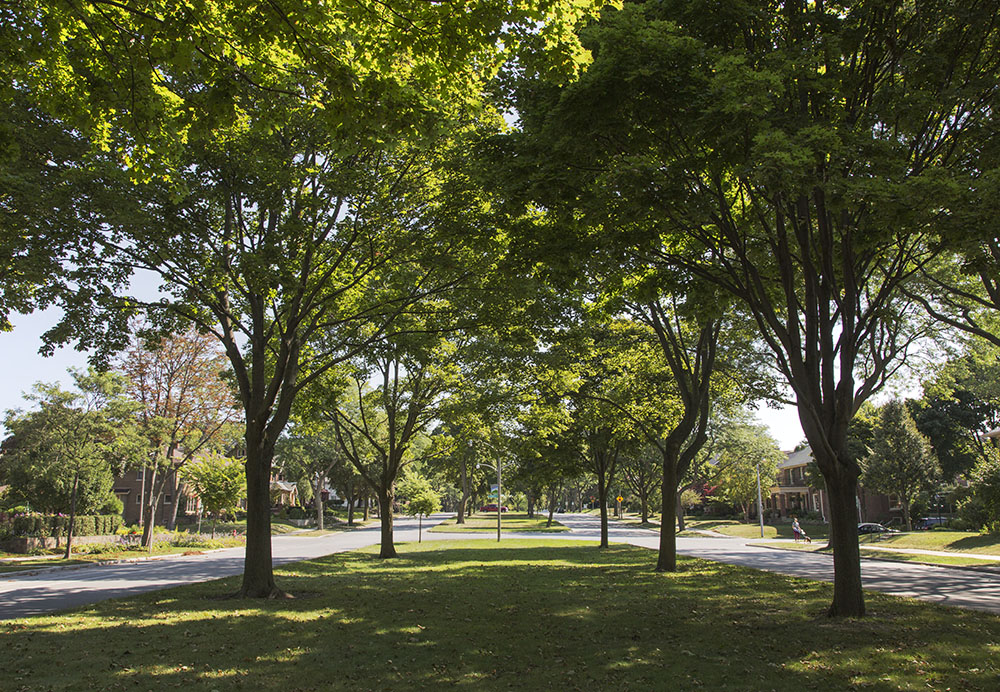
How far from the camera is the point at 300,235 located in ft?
46.0

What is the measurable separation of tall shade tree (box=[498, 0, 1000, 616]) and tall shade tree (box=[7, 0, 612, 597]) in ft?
6.38

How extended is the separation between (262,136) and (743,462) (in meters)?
55.2

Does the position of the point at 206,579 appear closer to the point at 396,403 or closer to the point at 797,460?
the point at 396,403

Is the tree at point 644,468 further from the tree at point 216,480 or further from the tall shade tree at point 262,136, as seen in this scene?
the tall shade tree at point 262,136

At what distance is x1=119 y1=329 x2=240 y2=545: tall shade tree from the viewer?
32.2 metres

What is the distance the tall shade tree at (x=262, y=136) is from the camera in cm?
604

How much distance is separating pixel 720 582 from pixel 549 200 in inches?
444

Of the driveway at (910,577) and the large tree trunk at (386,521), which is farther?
the large tree trunk at (386,521)

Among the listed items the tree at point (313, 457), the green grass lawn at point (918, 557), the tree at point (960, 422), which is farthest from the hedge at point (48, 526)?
the tree at point (960, 422)

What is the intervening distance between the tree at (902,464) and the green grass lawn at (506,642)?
2987 cm

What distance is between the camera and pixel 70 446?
27.4m

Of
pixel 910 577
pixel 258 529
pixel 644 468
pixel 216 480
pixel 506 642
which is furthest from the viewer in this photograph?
pixel 644 468

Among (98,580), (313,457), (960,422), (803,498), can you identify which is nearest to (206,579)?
(98,580)

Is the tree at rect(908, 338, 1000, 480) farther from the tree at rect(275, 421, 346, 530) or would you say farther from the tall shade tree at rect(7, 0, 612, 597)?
the tree at rect(275, 421, 346, 530)
